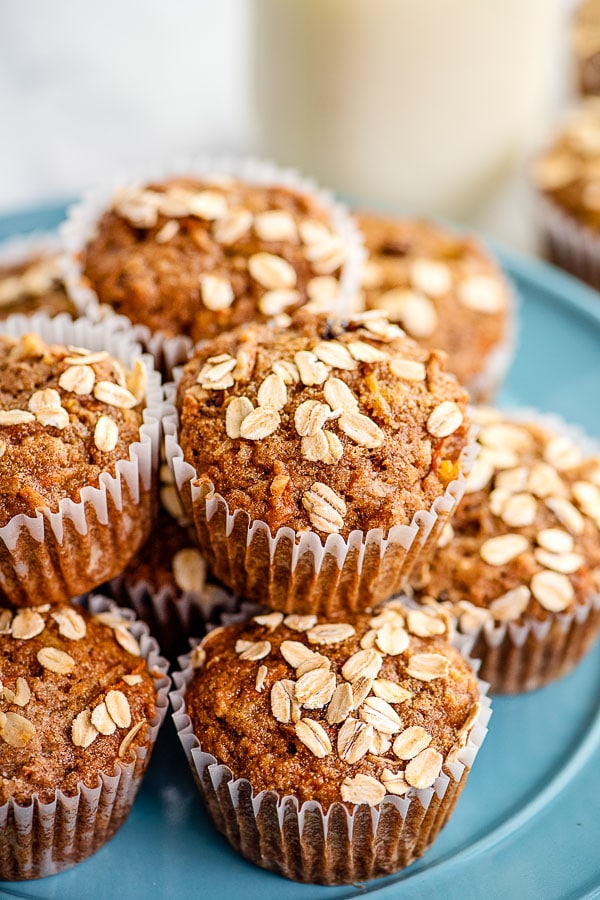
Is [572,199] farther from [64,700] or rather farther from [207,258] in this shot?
[64,700]

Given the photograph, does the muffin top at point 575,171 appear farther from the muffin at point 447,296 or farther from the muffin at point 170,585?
the muffin at point 170,585

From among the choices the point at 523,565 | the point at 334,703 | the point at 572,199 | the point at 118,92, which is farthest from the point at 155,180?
the point at 118,92

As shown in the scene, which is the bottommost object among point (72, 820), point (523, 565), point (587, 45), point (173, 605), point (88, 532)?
point (72, 820)

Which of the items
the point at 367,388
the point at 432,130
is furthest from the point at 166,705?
the point at 432,130

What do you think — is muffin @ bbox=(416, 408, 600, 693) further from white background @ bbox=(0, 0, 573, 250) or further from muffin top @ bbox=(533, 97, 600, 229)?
white background @ bbox=(0, 0, 573, 250)

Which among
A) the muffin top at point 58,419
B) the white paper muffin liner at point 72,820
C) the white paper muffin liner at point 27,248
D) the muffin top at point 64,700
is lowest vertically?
the white paper muffin liner at point 72,820

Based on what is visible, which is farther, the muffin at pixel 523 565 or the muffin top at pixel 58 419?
the muffin at pixel 523 565

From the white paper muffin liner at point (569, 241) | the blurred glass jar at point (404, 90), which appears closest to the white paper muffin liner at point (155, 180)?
the blurred glass jar at point (404, 90)
